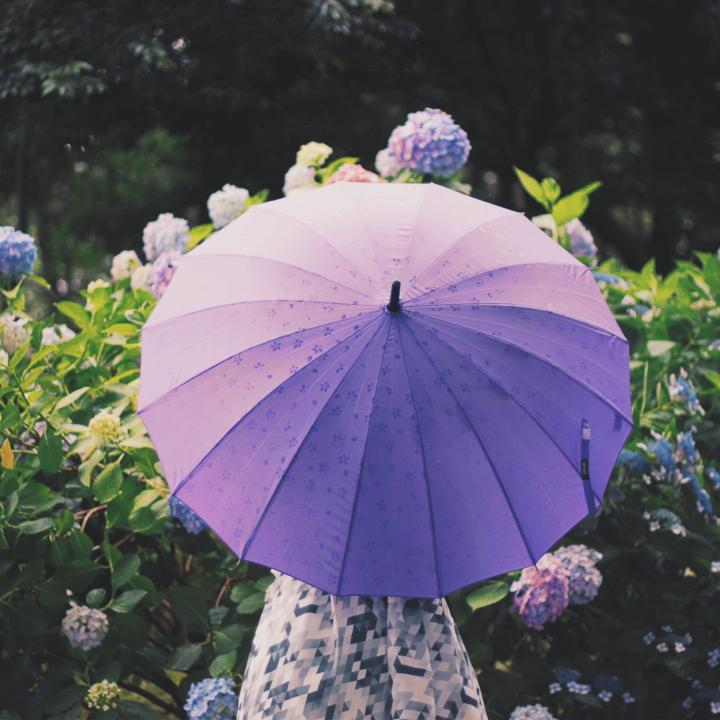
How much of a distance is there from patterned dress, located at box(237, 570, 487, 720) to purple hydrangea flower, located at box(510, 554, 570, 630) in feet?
2.29

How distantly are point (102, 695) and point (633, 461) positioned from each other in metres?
1.42

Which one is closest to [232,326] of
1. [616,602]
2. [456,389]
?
[456,389]

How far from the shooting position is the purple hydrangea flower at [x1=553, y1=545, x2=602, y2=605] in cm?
248

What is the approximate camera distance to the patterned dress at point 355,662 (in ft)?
5.65

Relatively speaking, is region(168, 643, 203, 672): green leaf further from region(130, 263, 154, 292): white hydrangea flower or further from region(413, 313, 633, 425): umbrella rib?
region(413, 313, 633, 425): umbrella rib

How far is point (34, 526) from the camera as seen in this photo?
2.41 m

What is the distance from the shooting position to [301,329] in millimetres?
1599

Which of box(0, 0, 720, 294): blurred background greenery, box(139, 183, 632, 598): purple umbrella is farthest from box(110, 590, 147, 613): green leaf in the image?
box(0, 0, 720, 294): blurred background greenery

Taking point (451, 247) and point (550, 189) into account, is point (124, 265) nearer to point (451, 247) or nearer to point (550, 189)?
point (550, 189)

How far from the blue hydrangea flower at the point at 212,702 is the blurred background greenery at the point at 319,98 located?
4.22 m

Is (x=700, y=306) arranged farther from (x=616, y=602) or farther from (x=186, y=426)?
(x=186, y=426)

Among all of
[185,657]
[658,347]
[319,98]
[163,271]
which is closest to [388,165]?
[163,271]

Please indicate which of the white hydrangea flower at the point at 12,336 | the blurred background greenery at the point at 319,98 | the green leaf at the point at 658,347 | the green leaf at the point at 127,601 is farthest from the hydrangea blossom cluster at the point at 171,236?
the blurred background greenery at the point at 319,98

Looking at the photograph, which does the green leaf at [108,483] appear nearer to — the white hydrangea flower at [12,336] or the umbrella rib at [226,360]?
the white hydrangea flower at [12,336]
